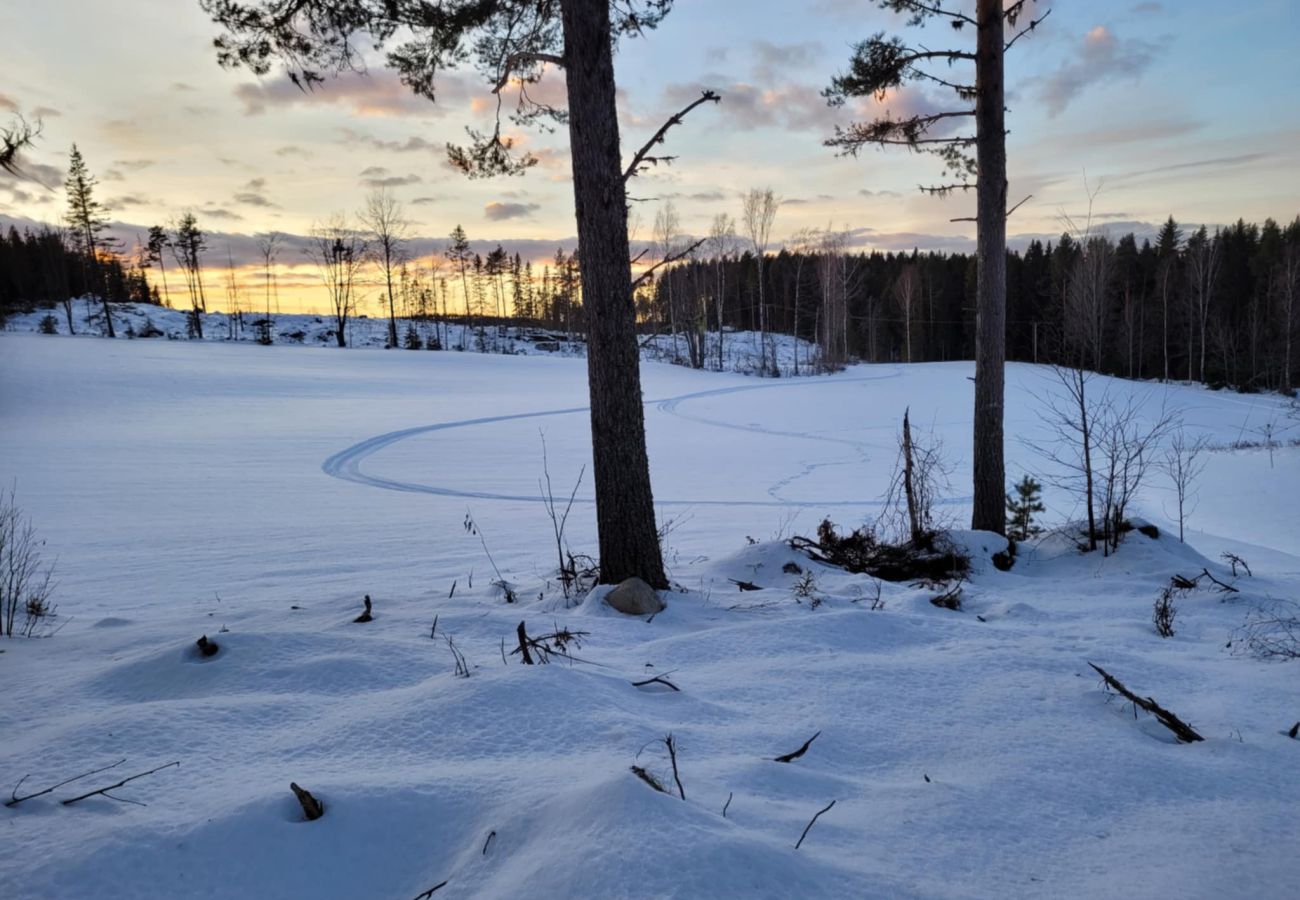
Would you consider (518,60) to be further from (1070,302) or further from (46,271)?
(46,271)

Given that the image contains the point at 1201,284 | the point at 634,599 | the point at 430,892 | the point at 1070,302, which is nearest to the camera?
the point at 430,892

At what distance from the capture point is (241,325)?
187ft

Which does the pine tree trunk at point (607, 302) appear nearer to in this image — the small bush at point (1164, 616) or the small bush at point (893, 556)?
the small bush at point (893, 556)

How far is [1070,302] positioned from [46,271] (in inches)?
2736

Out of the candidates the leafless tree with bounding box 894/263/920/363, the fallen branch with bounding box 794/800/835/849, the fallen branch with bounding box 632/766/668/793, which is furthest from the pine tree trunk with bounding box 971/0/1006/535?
the leafless tree with bounding box 894/263/920/363

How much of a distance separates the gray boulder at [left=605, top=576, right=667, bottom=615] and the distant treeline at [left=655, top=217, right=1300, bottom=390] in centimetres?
2462

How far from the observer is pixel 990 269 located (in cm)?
734

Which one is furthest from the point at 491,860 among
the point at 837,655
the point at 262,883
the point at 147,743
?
the point at 837,655

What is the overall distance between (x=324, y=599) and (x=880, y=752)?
13.0ft

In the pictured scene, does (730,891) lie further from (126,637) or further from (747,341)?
(747,341)

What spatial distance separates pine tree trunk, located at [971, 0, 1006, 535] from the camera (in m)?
7.14

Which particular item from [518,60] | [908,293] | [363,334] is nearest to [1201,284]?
[908,293]

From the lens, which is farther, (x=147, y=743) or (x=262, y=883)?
(x=147, y=743)

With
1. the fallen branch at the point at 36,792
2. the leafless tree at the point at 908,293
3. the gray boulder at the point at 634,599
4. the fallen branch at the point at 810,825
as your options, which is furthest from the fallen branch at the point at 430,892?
the leafless tree at the point at 908,293
